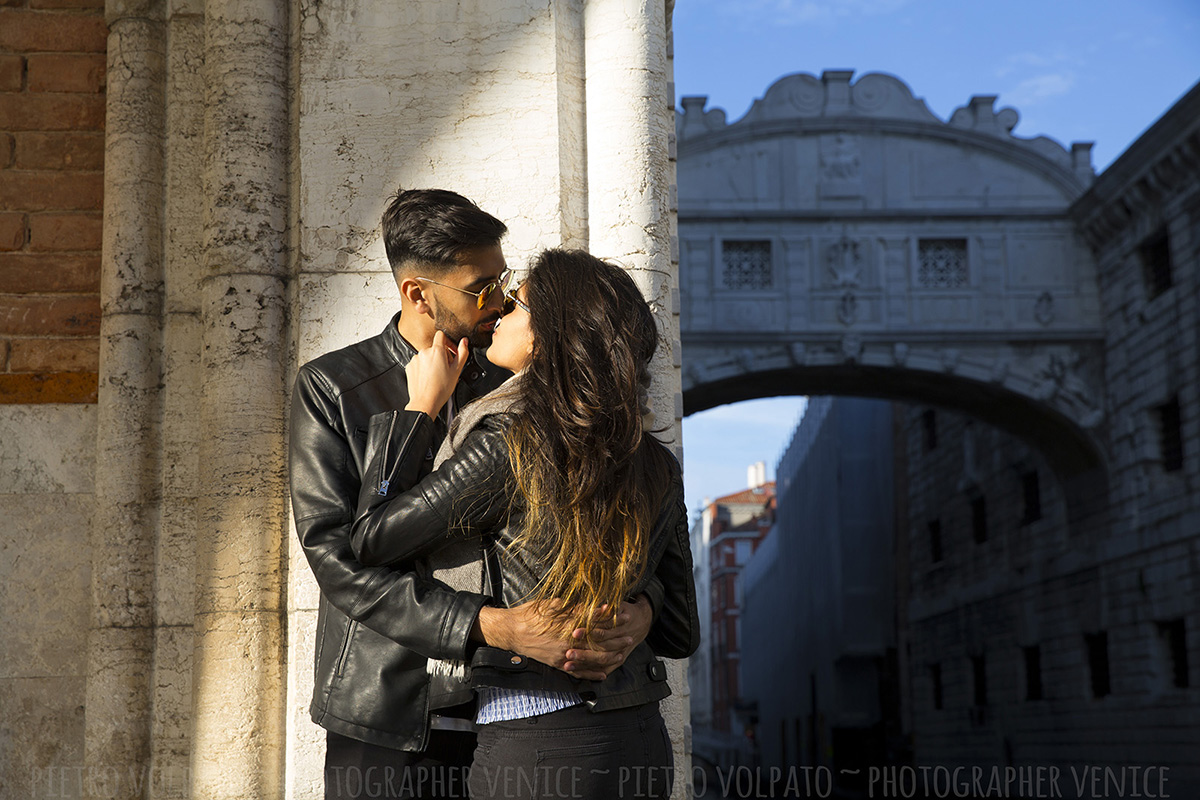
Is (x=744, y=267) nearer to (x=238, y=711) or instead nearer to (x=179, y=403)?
(x=179, y=403)

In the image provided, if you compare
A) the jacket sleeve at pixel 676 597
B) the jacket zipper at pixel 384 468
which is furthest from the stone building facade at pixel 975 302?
the jacket zipper at pixel 384 468

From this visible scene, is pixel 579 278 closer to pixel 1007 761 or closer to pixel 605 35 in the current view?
pixel 605 35

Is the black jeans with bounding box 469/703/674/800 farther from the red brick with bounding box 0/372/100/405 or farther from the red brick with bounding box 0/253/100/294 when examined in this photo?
the red brick with bounding box 0/253/100/294

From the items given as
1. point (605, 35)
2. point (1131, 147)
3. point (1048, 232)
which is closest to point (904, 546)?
point (1048, 232)

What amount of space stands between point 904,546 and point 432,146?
28.5 m

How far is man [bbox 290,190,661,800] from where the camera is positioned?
189 centimetres

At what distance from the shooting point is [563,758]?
71.8 inches

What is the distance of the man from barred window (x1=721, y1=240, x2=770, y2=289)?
19261mm

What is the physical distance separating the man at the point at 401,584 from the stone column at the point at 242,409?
0.52 meters

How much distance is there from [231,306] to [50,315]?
0.72 metres

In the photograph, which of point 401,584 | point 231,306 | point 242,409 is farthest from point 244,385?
point 401,584

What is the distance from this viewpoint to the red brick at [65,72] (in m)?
3.34

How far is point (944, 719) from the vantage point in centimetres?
2673

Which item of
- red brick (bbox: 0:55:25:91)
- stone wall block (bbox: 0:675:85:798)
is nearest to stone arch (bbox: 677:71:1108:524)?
red brick (bbox: 0:55:25:91)
